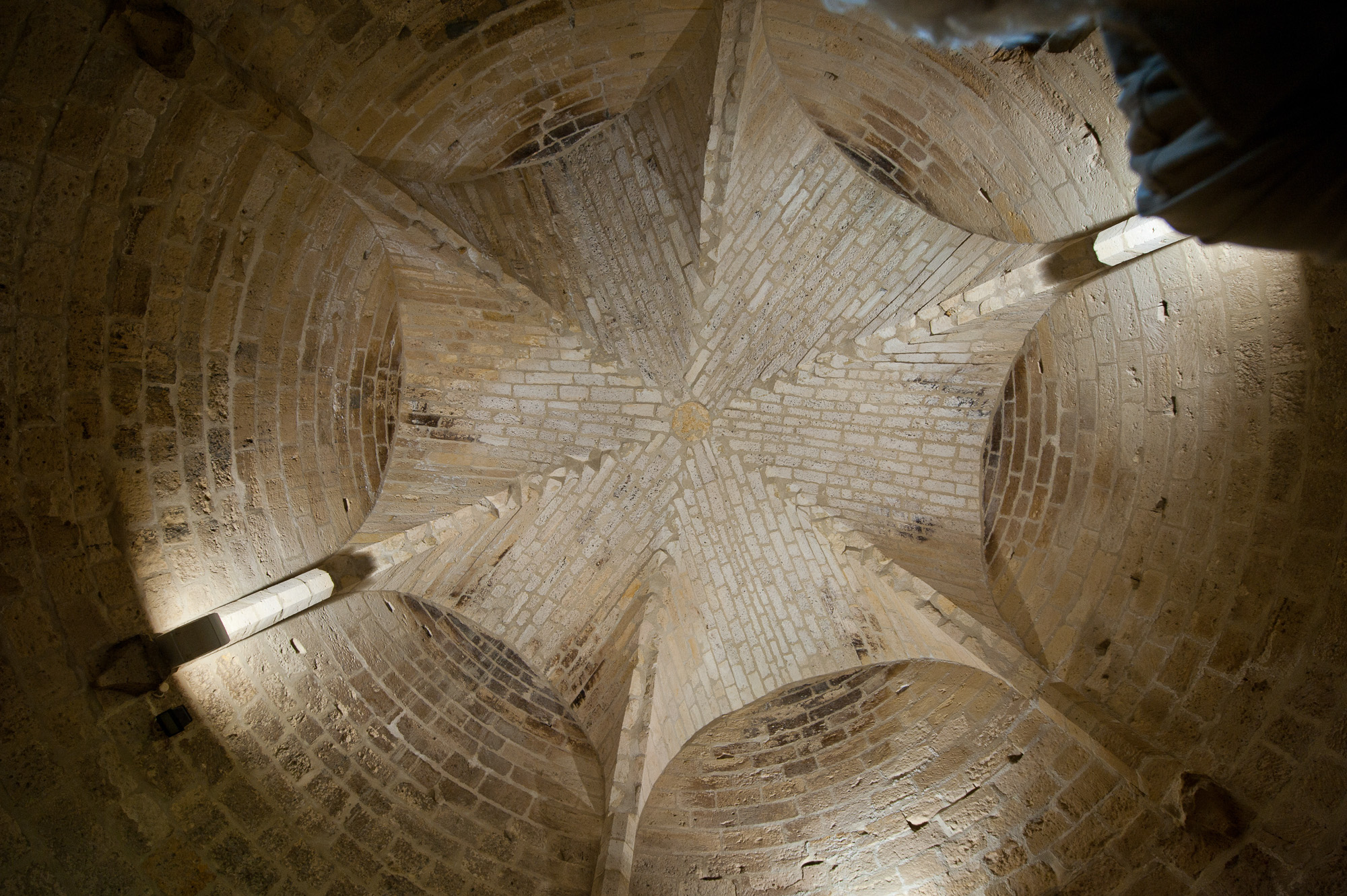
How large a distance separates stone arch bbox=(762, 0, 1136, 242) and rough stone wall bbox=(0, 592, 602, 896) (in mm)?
5085

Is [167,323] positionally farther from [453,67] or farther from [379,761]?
[379,761]

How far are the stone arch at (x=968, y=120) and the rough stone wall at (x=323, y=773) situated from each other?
16.7ft

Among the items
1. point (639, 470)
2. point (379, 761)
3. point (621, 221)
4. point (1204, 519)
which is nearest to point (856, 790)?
point (1204, 519)

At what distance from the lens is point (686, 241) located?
5785 mm

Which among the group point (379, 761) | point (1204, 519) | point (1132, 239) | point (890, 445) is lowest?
point (379, 761)

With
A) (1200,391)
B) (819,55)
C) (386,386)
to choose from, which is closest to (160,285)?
(386,386)

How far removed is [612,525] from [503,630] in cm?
135

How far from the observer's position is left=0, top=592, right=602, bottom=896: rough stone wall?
3.27 metres

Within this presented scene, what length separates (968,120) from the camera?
13.9 feet

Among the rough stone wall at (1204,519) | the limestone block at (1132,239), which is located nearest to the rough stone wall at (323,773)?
Answer: the rough stone wall at (1204,519)

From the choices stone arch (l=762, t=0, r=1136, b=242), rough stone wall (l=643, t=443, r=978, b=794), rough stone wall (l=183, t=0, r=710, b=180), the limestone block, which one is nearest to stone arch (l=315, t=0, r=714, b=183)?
rough stone wall (l=183, t=0, r=710, b=180)

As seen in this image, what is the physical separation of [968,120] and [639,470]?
3845 millimetres

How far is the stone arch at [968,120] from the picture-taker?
365 cm

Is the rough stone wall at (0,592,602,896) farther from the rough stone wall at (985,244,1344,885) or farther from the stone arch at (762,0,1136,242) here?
the stone arch at (762,0,1136,242)
